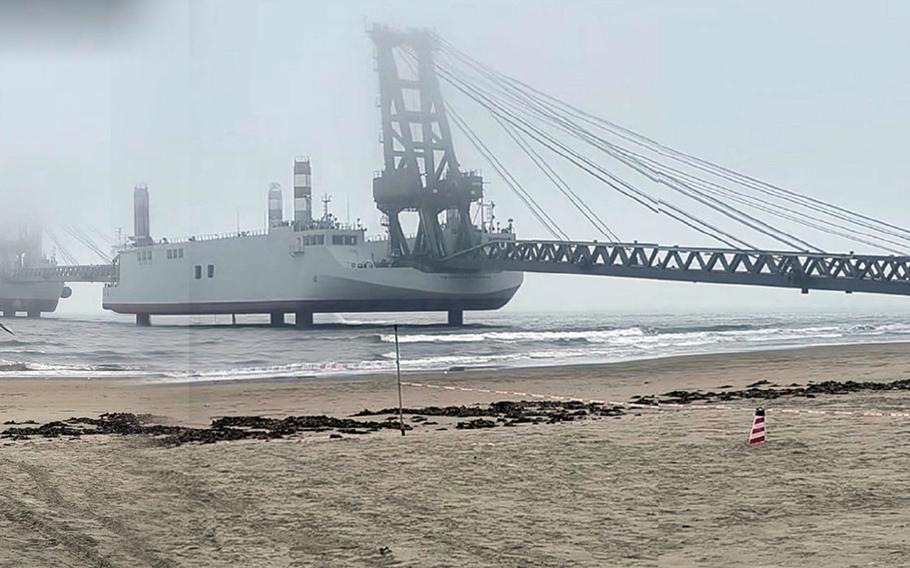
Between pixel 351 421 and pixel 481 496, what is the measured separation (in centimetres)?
601

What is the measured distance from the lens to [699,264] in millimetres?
51938

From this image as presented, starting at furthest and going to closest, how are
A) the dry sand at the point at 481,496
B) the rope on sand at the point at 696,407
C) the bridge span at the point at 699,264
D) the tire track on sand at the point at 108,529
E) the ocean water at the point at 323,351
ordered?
the bridge span at the point at 699,264
the ocean water at the point at 323,351
the rope on sand at the point at 696,407
the dry sand at the point at 481,496
the tire track on sand at the point at 108,529

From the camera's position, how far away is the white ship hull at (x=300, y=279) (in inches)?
2306

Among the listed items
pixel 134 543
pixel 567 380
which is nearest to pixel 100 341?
pixel 567 380

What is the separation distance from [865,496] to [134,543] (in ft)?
15.4

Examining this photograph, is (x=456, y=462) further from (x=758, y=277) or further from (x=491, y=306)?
(x=491, y=306)

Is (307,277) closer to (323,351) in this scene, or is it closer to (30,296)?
(30,296)

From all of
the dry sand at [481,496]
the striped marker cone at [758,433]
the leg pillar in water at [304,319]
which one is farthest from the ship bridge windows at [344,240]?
the striped marker cone at [758,433]

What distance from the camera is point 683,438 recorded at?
34.1 feet

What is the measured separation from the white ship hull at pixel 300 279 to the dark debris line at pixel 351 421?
140ft

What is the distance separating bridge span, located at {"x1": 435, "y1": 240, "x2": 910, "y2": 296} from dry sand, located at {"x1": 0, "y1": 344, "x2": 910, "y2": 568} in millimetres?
36573

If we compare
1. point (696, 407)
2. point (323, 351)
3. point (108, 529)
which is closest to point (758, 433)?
point (696, 407)

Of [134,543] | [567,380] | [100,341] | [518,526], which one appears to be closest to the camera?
Answer: [134,543]

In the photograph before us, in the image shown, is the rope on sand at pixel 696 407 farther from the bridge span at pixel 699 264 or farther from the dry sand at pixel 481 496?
the bridge span at pixel 699 264
